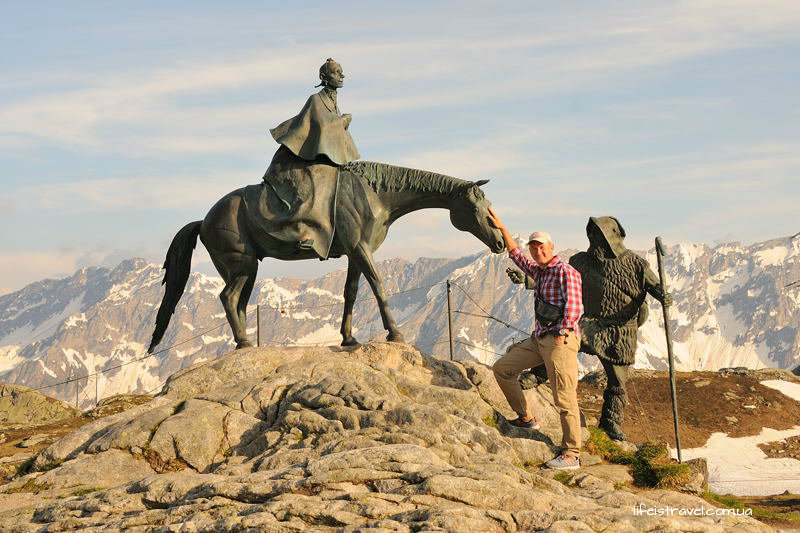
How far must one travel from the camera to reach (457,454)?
11211mm

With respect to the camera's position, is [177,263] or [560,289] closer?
[560,289]

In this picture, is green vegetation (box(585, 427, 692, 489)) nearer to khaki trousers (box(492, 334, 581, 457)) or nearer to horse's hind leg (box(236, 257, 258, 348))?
khaki trousers (box(492, 334, 581, 457))

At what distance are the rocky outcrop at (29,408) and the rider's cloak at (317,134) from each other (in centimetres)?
1876

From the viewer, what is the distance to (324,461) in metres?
9.96

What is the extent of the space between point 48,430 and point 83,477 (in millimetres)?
12667

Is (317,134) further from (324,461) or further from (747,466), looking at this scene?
(747,466)

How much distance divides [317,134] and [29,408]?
2221 centimetres

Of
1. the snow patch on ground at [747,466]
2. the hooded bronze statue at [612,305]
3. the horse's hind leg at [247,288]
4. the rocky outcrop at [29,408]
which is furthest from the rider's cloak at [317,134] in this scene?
the rocky outcrop at [29,408]

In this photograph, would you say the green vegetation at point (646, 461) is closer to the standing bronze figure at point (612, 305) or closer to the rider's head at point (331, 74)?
the standing bronze figure at point (612, 305)

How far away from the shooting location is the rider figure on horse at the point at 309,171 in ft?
52.6

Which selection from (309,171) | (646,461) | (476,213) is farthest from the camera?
(309,171)

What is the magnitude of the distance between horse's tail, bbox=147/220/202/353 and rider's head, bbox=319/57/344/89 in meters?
3.40

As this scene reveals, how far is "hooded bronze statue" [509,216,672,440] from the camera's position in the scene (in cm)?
1600

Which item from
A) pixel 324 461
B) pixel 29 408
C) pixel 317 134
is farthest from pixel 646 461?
pixel 29 408
